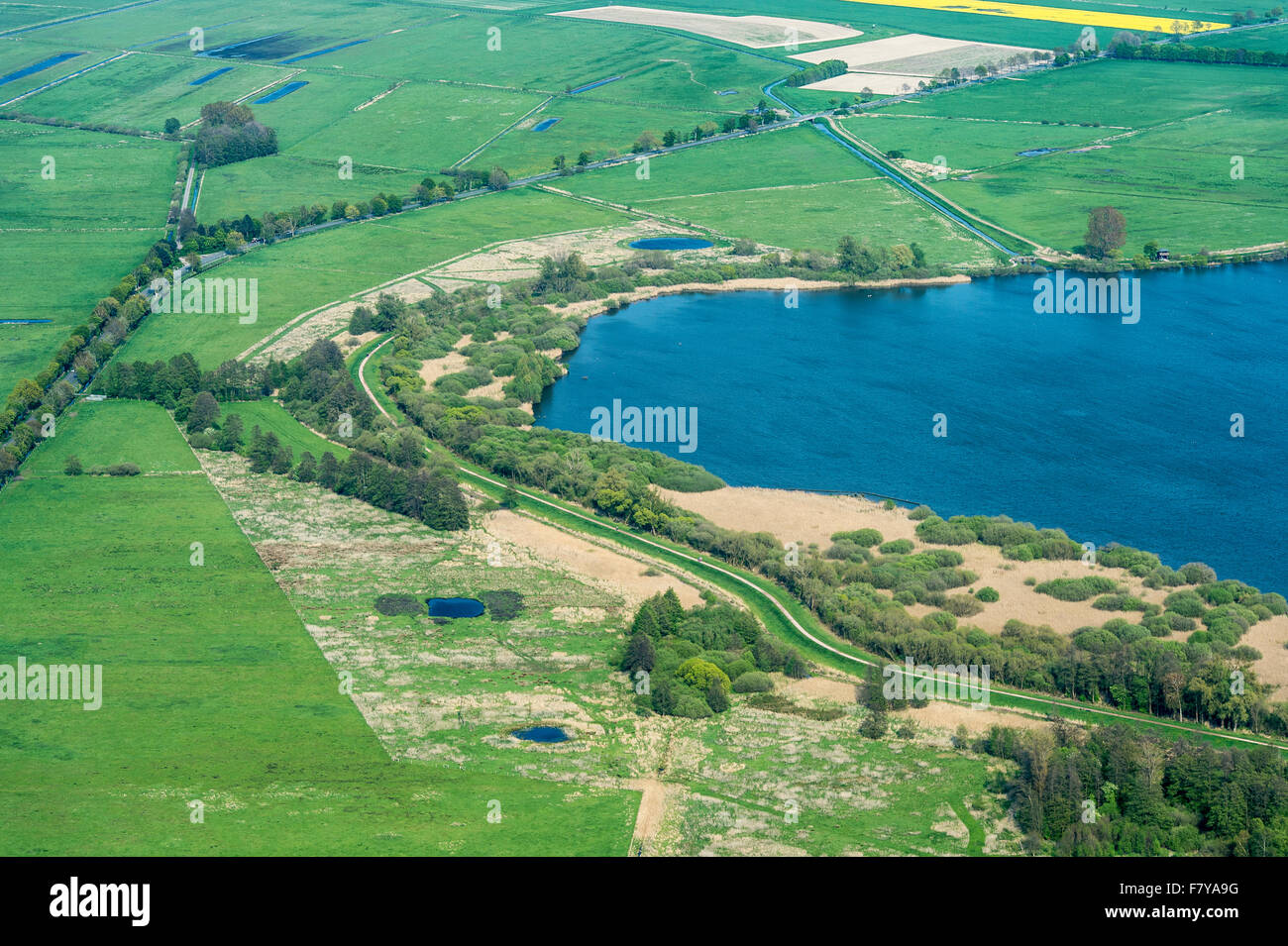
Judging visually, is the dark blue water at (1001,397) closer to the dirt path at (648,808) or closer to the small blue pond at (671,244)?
the small blue pond at (671,244)

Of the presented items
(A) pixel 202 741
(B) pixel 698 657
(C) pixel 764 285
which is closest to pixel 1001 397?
(C) pixel 764 285

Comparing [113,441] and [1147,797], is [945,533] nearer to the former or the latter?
[1147,797]

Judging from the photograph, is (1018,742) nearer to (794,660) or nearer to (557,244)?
(794,660)

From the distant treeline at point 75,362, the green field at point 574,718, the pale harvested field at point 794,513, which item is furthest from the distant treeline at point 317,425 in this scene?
the pale harvested field at point 794,513

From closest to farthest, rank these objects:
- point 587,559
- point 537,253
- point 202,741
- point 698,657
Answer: point 202,741
point 698,657
point 587,559
point 537,253

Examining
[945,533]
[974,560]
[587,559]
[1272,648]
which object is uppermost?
[945,533]

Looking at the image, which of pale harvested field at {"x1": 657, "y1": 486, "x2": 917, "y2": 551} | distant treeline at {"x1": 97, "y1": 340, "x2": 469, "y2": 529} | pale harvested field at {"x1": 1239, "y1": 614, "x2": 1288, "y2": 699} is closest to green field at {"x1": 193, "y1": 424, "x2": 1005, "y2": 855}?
distant treeline at {"x1": 97, "y1": 340, "x2": 469, "y2": 529}
